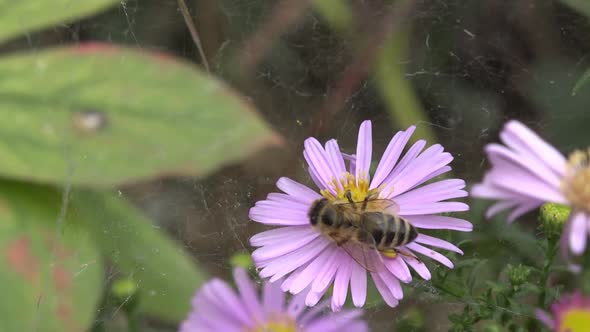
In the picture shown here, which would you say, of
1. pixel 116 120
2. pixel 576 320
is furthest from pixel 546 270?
pixel 116 120

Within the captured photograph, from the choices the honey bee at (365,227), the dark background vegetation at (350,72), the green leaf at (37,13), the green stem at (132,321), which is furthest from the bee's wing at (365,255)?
the green leaf at (37,13)

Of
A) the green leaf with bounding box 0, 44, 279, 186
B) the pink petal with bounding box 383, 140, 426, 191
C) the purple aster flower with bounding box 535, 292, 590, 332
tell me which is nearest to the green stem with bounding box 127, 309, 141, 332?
the green leaf with bounding box 0, 44, 279, 186

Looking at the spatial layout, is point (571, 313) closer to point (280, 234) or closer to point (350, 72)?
point (280, 234)

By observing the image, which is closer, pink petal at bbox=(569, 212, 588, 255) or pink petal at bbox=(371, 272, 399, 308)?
pink petal at bbox=(569, 212, 588, 255)

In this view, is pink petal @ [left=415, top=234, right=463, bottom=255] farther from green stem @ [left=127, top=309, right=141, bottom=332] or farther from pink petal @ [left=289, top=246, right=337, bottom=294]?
green stem @ [left=127, top=309, right=141, bottom=332]

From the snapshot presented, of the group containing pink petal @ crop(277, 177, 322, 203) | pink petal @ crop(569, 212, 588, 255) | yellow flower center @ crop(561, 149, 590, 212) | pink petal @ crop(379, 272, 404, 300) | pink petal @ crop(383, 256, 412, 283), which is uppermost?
yellow flower center @ crop(561, 149, 590, 212)

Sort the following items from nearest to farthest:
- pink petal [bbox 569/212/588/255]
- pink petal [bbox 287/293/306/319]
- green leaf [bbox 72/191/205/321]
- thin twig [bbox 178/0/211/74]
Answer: pink petal [bbox 569/212/588/255]
pink petal [bbox 287/293/306/319]
green leaf [bbox 72/191/205/321]
thin twig [bbox 178/0/211/74]
